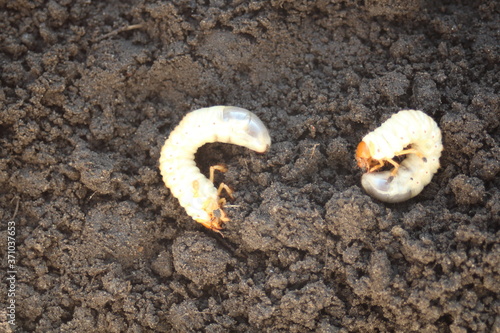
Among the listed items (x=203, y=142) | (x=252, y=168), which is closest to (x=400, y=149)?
(x=252, y=168)

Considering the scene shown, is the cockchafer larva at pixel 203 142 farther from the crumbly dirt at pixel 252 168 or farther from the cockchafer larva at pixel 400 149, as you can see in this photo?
the cockchafer larva at pixel 400 149

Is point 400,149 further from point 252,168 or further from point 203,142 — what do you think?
point 203,142

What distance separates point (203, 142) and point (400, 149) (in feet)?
5.15

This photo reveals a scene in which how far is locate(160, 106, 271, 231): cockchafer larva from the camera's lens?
403 cm

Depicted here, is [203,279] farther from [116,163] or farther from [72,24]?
[72,24]

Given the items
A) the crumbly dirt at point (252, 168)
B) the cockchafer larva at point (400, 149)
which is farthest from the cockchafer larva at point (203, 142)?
the cockchafer larva at point (400, 149)

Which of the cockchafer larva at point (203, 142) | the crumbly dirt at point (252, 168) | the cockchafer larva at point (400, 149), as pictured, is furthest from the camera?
the cockchafer larva at point (203, 142)

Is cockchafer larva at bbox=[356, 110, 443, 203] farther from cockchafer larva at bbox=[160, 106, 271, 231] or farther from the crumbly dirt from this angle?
cockchafer larva at bbox=[160, 106, 271, 231]

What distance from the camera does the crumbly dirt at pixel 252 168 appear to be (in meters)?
3.59

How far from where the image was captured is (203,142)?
4.22 m

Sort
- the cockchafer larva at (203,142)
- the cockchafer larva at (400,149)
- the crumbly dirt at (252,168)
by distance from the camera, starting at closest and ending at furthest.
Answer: the crumbly dirt at (252,168) → the cockchafer larva at (400,149) → the cockchafer larva at (203,142)

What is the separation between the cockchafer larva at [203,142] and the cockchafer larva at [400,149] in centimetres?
80

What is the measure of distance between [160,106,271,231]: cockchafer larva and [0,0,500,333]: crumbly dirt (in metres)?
0.13

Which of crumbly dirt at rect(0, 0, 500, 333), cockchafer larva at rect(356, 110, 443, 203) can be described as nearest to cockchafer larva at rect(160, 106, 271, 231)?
crumbly dirt at rect(0, 0, 500, 333)
